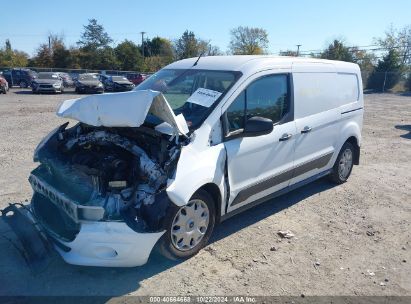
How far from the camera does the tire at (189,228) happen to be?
3.54m

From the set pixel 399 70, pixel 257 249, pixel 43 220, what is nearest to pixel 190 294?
pixel 257 249

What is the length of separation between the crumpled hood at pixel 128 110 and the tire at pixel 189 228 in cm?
73

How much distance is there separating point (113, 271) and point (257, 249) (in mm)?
1549

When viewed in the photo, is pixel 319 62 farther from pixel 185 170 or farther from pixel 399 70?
pixel 399 70

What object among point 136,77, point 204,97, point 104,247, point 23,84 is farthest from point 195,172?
point 136,77

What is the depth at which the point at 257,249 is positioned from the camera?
13.6 ft

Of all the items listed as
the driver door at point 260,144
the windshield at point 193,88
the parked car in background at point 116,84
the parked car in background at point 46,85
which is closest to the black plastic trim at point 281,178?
the driver door at point 260,144

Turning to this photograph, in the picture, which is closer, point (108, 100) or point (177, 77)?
point (108, 100)

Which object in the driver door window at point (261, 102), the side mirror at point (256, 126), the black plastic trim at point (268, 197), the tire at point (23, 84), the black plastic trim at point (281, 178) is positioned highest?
the tire at point (23, 84)

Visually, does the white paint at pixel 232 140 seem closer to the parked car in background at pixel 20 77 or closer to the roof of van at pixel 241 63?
the roof of van at pixel 241 63

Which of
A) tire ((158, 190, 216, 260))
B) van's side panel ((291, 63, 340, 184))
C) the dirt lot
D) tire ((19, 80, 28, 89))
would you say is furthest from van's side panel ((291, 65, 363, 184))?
tire ((19, 80, 28, 89))

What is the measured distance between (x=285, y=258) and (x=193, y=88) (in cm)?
220

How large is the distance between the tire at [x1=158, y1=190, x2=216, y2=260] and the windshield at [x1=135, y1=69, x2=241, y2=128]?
0.78 meters

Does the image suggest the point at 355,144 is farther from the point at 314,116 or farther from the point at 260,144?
the point at 260,144
